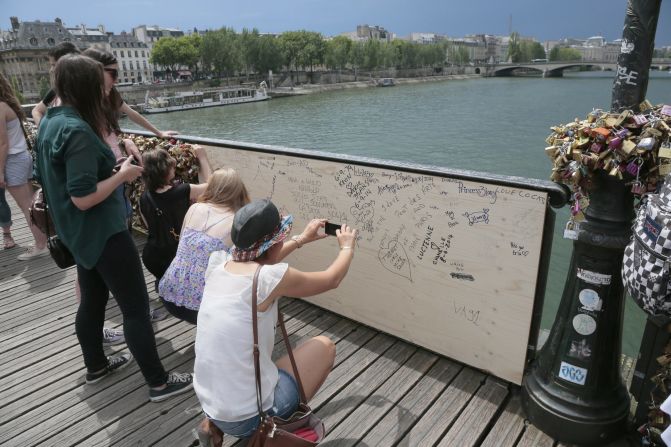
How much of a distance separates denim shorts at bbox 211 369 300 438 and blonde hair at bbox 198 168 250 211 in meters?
1.05

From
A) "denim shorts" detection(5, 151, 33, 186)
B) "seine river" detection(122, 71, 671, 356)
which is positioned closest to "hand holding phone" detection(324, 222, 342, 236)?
"denim shorts" detection(5, 151, 33, 186)

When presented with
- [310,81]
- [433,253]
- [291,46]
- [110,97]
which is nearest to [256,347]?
[433,253]

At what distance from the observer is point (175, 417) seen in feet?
8.43

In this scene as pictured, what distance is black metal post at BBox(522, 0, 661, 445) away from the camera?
6.56 feet

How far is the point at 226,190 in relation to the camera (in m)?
2.61

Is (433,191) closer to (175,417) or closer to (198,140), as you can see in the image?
(175,417)

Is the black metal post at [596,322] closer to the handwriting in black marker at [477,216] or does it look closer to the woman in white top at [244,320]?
the handwriting in black marker at [477,216]

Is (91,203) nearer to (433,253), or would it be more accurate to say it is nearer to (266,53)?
(433,253)

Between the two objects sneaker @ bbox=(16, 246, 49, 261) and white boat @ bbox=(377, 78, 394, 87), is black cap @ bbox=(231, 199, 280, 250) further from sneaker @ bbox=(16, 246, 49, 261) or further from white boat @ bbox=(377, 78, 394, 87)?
white boat @ bbox=(377, 78, 394, 87)


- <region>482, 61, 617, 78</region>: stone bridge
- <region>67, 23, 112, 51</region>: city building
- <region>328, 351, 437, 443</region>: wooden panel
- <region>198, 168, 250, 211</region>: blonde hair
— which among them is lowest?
<region>328, 351, 437, 443</region>: wooden panel

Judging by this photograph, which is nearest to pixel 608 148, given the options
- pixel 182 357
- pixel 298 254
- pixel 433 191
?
pixel 433 191

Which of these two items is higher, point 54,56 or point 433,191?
point 54,56

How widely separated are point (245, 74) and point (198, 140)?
8628 centimetres

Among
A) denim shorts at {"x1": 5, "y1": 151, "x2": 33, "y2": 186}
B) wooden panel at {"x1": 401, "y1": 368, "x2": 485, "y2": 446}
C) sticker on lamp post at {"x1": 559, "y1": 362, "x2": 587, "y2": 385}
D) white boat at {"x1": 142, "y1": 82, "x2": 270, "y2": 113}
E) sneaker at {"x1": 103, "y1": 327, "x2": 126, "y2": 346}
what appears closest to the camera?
sticker on lamp post at {"x1": 559, "y1": 362, "x2": 587, "y2": 385}
